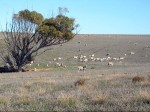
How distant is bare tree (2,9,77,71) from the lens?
175 ft

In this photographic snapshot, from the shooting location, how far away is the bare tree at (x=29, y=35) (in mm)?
53344

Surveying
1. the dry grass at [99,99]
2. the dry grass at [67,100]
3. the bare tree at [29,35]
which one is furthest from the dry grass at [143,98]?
the bare tree at [29,35]

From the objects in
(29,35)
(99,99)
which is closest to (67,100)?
(99,99)

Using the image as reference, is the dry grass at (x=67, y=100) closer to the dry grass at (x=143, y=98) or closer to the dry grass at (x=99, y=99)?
the dry grass at (x=99, y=99)

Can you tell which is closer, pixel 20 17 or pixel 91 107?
pixel 91 107

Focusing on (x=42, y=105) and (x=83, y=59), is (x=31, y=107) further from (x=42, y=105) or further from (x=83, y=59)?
(x=83, y=59)

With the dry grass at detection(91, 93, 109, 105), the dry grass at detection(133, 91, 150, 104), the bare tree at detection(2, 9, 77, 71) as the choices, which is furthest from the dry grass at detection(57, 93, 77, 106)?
the bare tree at detection(2, 9, 77, 71)

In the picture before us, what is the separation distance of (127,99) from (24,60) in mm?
41703

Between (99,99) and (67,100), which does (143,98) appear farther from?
(67,100)

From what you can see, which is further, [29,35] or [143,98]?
→ [29,35]

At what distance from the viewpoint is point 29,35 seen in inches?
2169

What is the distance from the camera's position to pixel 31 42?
182ft

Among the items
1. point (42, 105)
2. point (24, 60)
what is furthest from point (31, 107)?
point (24, 60)

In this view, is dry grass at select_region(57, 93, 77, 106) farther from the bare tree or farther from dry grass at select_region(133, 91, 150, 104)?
the bare tree
